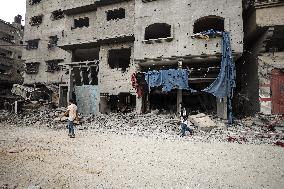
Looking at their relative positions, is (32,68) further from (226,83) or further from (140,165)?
(140,165)

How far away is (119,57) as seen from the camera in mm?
22188

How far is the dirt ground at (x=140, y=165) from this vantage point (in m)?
5.39

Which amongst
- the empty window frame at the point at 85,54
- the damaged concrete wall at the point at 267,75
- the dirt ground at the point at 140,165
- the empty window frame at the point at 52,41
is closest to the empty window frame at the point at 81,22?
the empty window frame at the point at 85,54

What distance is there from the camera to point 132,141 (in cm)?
1054

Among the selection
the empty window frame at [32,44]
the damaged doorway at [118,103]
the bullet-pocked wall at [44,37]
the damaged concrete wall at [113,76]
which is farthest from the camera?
the empty window frame at [32,44]

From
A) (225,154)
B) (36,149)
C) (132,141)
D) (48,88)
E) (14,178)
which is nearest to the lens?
(14,178)

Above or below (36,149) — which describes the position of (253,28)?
above

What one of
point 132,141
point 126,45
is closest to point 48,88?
point 126,45

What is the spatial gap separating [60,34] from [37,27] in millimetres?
4156

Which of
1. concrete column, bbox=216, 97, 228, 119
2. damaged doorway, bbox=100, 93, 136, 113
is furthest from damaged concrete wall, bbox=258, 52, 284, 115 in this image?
damaged doorway, bbox=100, 93, 136, 113

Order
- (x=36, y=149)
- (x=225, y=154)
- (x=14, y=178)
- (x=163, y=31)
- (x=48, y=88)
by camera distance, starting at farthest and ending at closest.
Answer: (x=48, y=88)
(x=163, y=31)
(x=36, y=149)
(x=225, y=154)
(x=14, y=178)

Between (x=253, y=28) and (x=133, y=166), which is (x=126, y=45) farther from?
(x=133, y=166)

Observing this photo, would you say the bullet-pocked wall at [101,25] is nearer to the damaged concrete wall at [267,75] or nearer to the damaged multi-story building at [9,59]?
the damaged concrete wall at [267,75]

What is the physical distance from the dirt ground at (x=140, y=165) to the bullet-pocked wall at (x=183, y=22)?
796 centimetres
